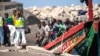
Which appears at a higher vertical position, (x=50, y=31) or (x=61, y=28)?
(x=61, y=28)

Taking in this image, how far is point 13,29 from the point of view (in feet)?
71.2

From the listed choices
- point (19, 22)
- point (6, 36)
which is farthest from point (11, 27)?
point (6, 36)

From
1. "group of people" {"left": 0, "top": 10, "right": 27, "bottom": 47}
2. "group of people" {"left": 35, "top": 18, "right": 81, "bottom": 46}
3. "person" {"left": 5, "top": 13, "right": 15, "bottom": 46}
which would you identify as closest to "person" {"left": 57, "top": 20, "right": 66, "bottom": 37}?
"group of people" {"left": 35, "top": 18, "right": 81, "bottom": 46}

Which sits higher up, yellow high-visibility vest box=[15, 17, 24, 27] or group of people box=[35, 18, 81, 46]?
yellow high-visibility vest box=[15, 17, 24, 27]

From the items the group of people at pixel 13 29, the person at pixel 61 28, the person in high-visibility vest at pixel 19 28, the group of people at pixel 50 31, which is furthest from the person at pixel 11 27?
the person at pixel 61 28

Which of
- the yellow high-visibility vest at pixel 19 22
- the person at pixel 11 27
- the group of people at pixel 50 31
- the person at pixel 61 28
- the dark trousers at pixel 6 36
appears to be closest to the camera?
the yellow high-visibility vest at pixel 19 22

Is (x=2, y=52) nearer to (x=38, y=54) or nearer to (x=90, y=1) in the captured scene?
(x=38, y=54)

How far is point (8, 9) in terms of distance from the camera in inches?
1160

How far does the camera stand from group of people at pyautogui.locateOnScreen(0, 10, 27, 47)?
21.4 m

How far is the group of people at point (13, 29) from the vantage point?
70.1 ft

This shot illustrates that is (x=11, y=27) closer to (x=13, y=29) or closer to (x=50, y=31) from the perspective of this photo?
(x=13, y=29)

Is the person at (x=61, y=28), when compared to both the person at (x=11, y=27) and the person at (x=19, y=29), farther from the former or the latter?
the person at (x=11, y=27)

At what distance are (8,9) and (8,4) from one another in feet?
3.94

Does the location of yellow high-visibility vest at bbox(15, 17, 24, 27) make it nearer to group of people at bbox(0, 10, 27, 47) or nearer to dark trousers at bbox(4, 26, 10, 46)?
group of people at bbox(0, 10, 27, 47)
